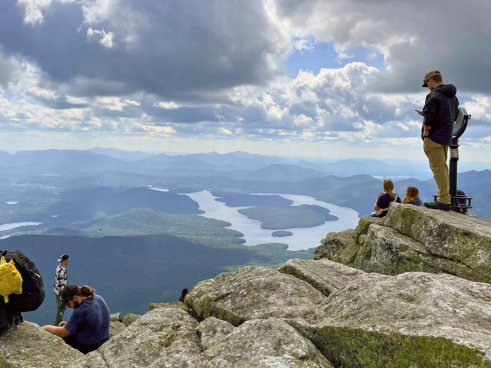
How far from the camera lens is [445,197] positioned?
12477 mm

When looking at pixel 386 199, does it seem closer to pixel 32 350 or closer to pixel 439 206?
pixel 439 206

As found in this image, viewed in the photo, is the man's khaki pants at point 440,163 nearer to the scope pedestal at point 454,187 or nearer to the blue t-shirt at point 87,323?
the scope pedestal at point 454,187

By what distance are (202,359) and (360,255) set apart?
932cm

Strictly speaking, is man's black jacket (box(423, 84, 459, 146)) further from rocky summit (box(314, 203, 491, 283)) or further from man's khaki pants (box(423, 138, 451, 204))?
rocky summit (box(314, 203, 491, 283))

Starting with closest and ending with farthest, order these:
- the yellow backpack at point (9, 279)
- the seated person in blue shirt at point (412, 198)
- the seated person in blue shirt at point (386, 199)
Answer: the yellow backpack at point (9, 279), the seated person in blue shirt at point (412, 198), the seated person in blue shirt at point (386, 199)

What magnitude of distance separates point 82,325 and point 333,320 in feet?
25.0

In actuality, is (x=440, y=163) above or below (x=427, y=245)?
above

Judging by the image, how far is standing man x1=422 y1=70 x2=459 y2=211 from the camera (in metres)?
11.0

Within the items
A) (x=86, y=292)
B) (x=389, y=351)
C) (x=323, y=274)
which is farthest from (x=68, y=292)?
(x=389, y=351)

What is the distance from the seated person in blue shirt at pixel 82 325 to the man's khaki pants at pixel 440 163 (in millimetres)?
13039

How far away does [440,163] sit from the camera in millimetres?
12031

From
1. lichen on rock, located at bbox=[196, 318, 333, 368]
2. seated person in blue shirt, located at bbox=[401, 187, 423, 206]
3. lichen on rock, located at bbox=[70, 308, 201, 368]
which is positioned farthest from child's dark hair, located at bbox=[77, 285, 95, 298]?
seated person in blue shirt, located at bbox=[401, 187, 423, 206]

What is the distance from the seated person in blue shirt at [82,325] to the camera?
9234 mm

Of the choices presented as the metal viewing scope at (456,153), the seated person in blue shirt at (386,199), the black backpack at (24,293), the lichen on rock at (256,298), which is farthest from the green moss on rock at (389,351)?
the seated person in blue shirt at (386,199)
